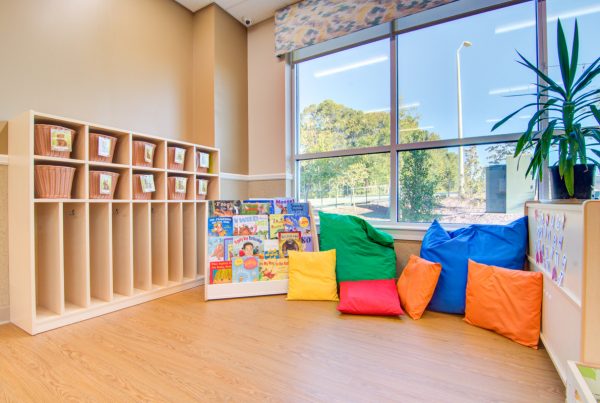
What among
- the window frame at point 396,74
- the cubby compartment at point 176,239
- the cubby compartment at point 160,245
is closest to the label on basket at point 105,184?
the cubby compartment at point 160,245

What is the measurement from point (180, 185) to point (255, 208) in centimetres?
69

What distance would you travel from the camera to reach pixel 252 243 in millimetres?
2527

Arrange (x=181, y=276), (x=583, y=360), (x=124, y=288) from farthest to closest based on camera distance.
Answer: (x=181, y=276)
(x=124, y=288)
(x=583, y=360)

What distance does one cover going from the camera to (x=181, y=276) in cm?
264

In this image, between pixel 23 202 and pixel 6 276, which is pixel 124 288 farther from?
pixel 23 202

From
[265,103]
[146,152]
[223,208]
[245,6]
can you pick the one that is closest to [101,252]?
[146,152]

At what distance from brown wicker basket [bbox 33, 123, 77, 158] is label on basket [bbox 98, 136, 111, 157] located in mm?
190

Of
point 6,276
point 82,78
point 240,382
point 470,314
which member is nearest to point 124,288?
point 6,276

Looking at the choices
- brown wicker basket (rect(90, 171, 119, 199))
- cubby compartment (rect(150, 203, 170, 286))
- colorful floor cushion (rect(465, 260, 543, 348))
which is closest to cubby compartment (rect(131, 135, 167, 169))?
brown wicker basket (rect(90, 171, 119, 199))

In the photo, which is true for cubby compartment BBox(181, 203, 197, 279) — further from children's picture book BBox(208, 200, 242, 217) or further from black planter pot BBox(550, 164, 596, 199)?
black planter pot BBox(550, 164, 596, 199)

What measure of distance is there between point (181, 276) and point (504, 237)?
2.56m

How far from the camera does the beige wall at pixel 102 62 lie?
1.99 meters

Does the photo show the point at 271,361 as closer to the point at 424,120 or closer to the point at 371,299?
the point at 371,299

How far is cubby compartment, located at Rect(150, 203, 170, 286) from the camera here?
2.53 meters
